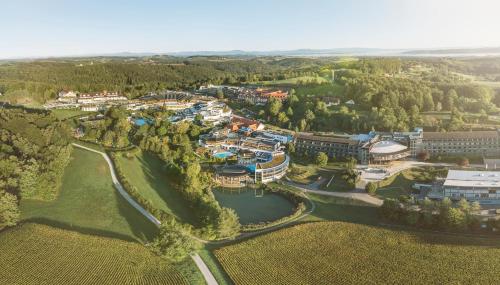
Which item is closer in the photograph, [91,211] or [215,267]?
[215,267]

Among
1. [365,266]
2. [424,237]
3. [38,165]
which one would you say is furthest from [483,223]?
[38,165]

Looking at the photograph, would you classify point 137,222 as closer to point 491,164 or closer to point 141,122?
point 141,122

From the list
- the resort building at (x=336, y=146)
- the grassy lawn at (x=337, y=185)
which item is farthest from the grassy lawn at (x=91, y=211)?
the resort building at (x=336, y=146)

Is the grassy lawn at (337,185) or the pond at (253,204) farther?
the grassy lawn at (337,185)

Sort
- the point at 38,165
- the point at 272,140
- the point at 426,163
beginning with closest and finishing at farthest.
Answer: the point at 38,165 < the point at 426,163 < the point at 272,140

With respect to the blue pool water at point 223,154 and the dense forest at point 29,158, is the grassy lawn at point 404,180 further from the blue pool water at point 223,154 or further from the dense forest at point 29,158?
the dense forest at point 29,158

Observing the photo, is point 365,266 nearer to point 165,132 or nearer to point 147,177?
point 147,177

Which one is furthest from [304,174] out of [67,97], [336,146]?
[67,97]
